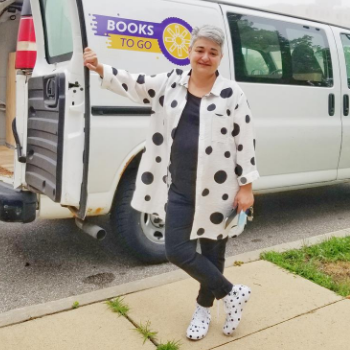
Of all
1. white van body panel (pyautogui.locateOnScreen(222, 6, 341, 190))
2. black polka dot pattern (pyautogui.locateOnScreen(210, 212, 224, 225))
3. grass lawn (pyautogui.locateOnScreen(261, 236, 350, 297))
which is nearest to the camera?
black polka dot pattern (pyautogui.locateOnScreen(210, 212, 224, 225))

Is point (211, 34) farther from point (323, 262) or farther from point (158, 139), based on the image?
point (323, 262)

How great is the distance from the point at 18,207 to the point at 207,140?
1.60 meters

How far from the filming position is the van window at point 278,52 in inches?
163

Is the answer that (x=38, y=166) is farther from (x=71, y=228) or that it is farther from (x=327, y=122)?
(x=327, y=122)

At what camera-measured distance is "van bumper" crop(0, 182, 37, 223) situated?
333 centimetres

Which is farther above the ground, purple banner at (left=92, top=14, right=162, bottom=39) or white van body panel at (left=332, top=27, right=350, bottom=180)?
purple banner at (left=92, top=14, right=162, bottom=39)

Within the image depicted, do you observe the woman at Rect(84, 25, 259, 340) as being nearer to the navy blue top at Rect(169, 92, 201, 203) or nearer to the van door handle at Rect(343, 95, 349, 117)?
the navy blue top at Rect(169, 92, 201, 203)

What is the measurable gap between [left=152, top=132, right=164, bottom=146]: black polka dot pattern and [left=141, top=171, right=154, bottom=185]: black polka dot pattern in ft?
0.56

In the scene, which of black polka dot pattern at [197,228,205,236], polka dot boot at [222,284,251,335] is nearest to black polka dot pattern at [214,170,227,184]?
black polka dot pattern at [197,228,205,236]

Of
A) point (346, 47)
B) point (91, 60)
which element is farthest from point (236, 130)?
point (346, 47)

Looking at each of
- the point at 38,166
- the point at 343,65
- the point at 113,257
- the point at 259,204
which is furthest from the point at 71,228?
the point at 343,65

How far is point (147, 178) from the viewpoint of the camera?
8.65 ft

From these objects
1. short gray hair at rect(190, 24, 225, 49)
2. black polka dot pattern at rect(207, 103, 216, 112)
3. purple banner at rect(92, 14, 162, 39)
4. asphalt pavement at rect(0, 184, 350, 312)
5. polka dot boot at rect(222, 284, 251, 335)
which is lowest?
asphalt pavement at rect(0, 184, 350, 312)

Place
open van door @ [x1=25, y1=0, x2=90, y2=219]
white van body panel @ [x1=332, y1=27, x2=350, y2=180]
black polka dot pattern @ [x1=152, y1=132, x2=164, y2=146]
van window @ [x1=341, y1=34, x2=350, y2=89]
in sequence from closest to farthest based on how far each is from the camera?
black polka dot pattern @ [x1=152, y1=132, x2=164, y2=146] < open van door @ [x1=25, y1=0, x2=90, y2=219] < white van body panel @ [x1=332, y1=27, x2=350, y2=180] < van window @ [x1=341, y1=34, x2=350, y2=89]
